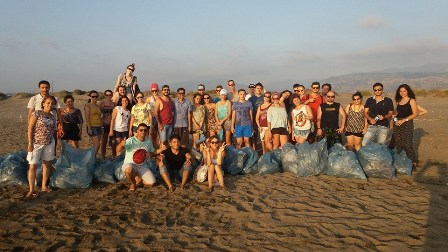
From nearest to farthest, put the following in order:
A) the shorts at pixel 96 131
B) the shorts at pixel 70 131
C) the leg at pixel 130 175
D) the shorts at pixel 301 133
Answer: the leg at pixel 130 175 < the shorts at pixel 70 131 < the shorts at pixel 301 133 < the shorts at pixel 96 131

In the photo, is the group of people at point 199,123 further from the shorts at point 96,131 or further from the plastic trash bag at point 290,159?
the plastic trash bag at point 290,159

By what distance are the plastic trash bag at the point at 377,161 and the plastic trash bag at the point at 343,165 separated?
14cm

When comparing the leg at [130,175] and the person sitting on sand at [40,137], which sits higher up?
the person sitting on sand at [40,137]

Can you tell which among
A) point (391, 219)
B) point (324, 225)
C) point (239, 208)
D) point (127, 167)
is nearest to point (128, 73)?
point (127, 167)

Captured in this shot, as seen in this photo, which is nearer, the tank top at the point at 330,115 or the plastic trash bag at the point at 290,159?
the plastic trash bag at the point at 290,159

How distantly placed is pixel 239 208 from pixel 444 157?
5794mm

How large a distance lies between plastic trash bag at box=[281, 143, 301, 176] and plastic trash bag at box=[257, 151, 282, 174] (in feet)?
0.49

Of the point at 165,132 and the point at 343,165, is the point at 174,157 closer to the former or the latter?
the point at 165,132

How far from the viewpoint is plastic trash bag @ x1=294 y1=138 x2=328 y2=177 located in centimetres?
623

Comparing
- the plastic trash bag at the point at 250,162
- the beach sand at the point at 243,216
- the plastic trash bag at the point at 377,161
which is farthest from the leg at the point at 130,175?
the plastic trash bag at the point at 377,161

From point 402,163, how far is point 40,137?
621 cm

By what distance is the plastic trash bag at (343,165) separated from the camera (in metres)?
6.01

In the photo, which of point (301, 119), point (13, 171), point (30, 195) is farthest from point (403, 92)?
point (13, 171)

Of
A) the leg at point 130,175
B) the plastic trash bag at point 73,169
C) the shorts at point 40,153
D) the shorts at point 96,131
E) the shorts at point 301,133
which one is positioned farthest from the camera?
the shorts at point 96,131
